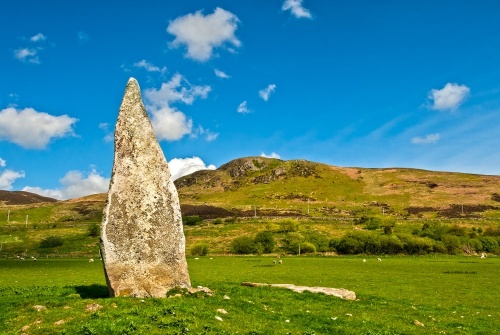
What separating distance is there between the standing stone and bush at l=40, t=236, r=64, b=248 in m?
87.1

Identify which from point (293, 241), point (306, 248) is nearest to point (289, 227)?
point (293, 241)

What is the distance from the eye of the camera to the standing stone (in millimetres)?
17719

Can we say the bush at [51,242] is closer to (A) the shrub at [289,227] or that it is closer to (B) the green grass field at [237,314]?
(A) the shrub at [289,227]

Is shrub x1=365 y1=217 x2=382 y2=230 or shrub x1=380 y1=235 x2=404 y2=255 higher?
shrub x1=365 y1=217 x2=382 y2=230

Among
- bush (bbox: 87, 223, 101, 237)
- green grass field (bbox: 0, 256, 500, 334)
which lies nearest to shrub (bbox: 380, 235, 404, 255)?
green grass field (bbox: 0, 256, 500, 334)

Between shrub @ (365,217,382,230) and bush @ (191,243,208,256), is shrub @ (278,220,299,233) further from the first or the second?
bush @ (191,243,208,256)

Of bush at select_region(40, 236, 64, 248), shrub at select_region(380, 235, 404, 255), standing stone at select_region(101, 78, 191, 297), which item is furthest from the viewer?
bush at select_region(40, 236, 64, 248)

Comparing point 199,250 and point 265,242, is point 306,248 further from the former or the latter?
point 199,250

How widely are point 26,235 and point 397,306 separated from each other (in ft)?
352

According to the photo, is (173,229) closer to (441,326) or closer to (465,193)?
(441,326)

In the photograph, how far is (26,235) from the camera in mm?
106062

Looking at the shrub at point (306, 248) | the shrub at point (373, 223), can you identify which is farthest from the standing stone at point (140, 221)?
the shrub at point (373, 223)

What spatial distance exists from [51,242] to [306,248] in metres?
58.2

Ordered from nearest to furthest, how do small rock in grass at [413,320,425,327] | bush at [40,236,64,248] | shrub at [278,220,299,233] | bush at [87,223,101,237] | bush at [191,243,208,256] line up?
small rock in grass at [413,320,425,327]
bush at [191,243,208,256]
bush at [40,236,64,248]
shrub at [278,220,299,233]
bush at [87,223,101,237]
